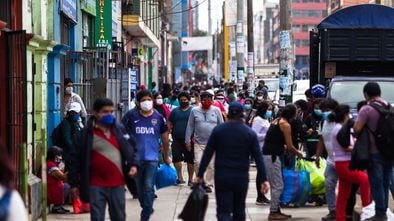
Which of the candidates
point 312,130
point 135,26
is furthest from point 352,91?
point 135,26

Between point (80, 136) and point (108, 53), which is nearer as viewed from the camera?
point (80, 136)

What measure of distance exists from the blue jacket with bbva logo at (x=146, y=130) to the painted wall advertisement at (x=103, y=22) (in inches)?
475

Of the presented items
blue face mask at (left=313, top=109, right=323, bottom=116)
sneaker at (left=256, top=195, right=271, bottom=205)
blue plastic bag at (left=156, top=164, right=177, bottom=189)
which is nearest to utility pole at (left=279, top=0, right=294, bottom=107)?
blue face mask at (left=313, top=109, right=323, bottom=116)

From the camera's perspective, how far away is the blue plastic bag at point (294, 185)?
44.2 ft

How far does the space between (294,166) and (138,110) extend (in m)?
2.79

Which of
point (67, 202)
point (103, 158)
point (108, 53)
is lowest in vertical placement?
point (67, 202)

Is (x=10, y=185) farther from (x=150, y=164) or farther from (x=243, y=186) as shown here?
(x=150, y=164)

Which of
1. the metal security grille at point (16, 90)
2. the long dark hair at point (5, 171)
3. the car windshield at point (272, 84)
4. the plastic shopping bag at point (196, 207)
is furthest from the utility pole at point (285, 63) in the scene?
the car windshield at point (272, 84)

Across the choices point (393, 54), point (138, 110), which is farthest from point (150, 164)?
point (393, 54)

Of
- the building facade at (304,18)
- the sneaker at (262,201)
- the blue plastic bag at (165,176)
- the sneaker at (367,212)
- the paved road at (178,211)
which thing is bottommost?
the paved road at (178,211)

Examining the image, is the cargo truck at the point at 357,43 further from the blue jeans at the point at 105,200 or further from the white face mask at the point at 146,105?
the blue jeans at the point at 105,200

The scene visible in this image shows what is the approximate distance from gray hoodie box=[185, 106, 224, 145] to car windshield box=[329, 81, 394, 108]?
332 cm

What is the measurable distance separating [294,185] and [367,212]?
2.22 m

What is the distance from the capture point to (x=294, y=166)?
13.7 metres
